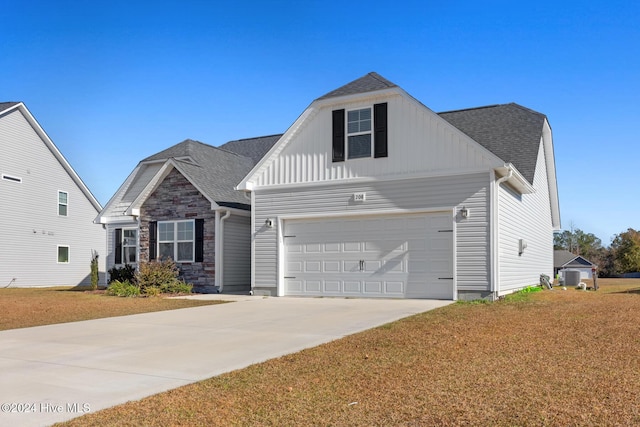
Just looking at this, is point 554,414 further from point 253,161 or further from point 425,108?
point 253,161

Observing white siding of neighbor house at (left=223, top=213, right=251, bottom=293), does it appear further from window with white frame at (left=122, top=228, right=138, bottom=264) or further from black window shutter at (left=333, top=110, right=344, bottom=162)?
window with white frame at (left=122, top=228, right=138, bottom=264)

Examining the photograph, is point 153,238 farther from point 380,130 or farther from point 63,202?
point 63,202

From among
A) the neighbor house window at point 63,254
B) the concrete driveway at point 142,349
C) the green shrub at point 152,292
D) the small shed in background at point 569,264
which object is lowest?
the small shed in background at point 569,264

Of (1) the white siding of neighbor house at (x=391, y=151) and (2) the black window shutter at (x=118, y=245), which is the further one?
(2) the black window shutter at (x=118, y=245)

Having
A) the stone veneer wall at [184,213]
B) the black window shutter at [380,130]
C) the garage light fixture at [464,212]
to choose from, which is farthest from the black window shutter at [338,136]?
the stone veneer wall at [184,213]

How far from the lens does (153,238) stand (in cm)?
1939

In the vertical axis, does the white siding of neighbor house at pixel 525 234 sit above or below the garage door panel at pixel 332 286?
above

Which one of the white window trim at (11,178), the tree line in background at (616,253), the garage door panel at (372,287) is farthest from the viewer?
the tree line in background at (616,253)

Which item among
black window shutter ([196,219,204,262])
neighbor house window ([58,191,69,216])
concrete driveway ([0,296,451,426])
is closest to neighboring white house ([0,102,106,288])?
neighbor house window ([58,191,69,216])

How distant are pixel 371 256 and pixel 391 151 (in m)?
2.93

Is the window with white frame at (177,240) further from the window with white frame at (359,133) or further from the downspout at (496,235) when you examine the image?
the downspout at (496,235)

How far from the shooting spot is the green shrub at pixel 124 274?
756 inches

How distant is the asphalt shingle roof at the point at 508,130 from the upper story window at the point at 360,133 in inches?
155

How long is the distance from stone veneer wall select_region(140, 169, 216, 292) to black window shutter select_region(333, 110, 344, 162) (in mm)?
4978
